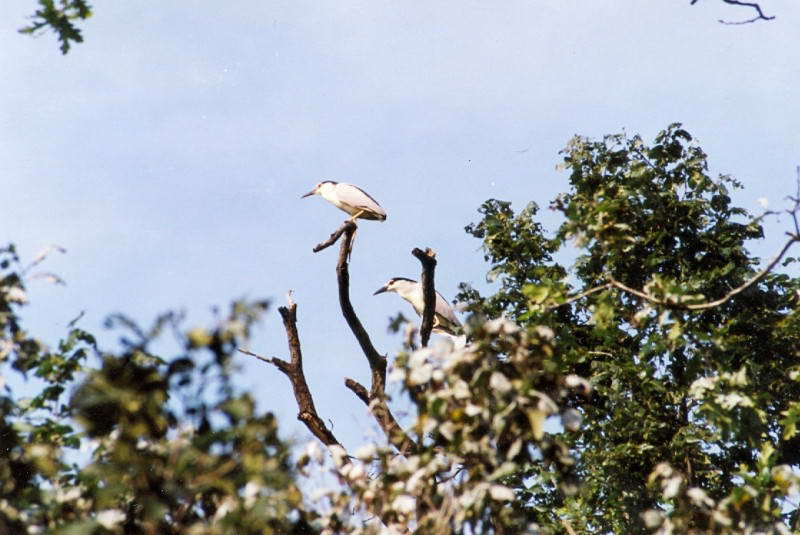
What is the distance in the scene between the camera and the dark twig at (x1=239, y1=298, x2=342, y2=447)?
5.94 metres

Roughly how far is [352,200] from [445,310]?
1.55 m

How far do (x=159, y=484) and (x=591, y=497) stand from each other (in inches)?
185

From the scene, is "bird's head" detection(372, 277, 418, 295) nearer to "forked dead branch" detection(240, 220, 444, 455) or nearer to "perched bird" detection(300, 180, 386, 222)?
"perched bird" detection(300, 180, 386, 222)

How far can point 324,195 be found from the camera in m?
9.78

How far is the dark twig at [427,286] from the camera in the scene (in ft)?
19.2

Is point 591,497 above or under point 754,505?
above

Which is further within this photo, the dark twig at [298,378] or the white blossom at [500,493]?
the dark twig at [298,378]

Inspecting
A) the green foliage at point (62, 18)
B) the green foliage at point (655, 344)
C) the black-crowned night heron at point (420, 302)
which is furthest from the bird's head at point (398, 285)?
the green foliage at point (62, 18)

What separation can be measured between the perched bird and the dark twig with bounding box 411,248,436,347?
2.43 m

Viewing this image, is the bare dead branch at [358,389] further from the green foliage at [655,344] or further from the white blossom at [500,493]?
the white blossom at [500,493]

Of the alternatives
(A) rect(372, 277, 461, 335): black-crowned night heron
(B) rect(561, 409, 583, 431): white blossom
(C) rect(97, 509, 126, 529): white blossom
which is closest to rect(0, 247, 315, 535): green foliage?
(C) rect(97, 509, 126, 529): white blossom

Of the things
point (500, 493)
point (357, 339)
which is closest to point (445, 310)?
point (357, 339)

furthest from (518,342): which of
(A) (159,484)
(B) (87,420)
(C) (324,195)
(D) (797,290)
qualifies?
(C) (324,195)

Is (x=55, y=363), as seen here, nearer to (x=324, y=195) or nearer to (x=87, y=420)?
(x=87, y=420)
